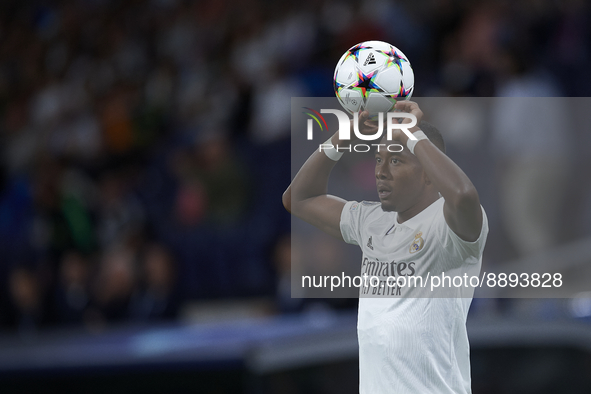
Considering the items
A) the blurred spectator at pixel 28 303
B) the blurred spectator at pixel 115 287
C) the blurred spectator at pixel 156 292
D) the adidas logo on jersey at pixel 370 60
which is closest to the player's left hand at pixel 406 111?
the adidas logo on jersey at pixel 370 60

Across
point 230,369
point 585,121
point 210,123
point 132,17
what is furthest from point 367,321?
point 132,17

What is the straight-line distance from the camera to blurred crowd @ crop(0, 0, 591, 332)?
760cm

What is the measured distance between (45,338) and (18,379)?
0.79 meters

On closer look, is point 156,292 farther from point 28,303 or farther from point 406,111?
point 406,111

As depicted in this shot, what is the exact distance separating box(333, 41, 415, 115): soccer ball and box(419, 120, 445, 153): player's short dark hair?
3.5 inches

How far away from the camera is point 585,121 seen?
2.04m

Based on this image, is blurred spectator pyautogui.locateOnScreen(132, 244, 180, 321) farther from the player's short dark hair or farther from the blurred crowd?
the player's short dark hair

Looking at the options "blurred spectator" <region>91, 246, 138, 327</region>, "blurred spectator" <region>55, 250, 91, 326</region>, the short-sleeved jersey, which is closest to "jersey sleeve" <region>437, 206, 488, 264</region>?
the short-sleeved jersey

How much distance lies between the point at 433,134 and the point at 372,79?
0.66ft

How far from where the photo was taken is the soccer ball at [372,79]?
1.76 meters

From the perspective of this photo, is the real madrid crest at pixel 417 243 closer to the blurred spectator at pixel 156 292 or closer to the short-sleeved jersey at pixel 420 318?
the short-sleeved jersey at pixel 420 318

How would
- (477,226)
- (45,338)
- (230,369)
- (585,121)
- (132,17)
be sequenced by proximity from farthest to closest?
(132,17) → (45,338) → (230,369) → (585,121) → (477,226)

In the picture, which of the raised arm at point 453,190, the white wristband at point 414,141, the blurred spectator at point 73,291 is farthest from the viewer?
the blurred spectator at point 73,291

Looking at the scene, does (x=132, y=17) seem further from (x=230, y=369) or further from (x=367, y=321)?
(x=367, y=321)
